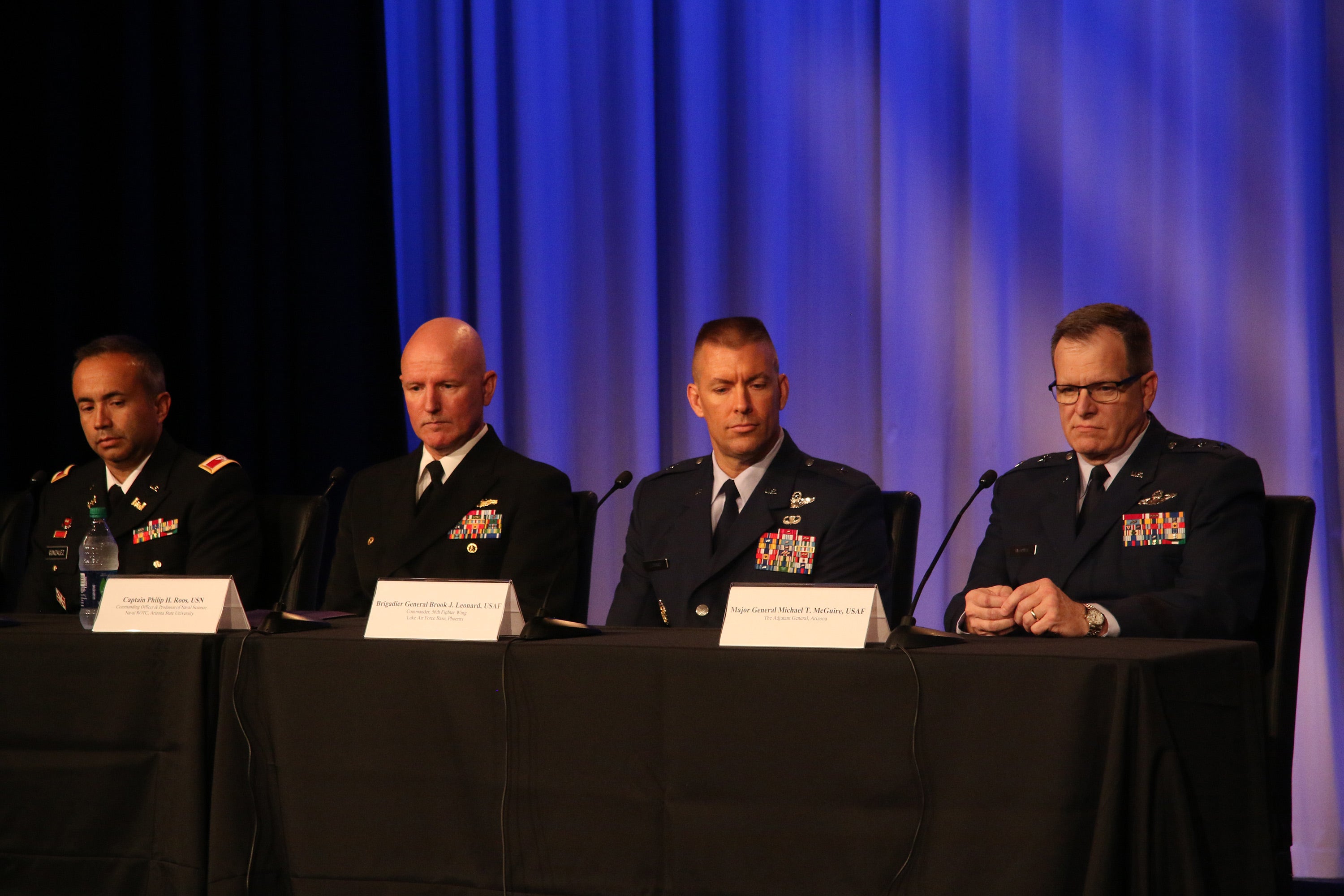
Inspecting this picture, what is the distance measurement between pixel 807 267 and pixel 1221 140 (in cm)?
123

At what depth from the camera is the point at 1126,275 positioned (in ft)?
11.9

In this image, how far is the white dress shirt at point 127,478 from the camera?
315cm

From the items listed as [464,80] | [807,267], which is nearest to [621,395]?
[807,267]

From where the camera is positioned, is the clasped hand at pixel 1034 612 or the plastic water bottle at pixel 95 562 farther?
the plastic water bottle at pixel 95 562

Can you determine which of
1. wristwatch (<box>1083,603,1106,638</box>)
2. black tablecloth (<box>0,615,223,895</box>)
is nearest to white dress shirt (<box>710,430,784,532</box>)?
wristwatch (<box>1083,603,1106,638</box>)

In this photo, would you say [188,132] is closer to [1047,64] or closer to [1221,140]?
[1047,64]

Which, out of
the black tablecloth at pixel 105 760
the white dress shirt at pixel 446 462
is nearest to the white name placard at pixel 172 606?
the black tablecloth at pixel 105 760

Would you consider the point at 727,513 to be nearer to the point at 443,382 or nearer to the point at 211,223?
the point at 443,382

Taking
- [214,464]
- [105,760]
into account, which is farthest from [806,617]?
[214,464]

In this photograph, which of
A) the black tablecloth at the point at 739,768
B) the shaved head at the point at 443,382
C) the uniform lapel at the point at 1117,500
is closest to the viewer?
the black tablecloth at the point at 739,768

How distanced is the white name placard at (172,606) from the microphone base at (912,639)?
1.07m

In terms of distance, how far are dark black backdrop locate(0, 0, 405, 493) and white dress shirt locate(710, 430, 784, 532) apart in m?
1.98

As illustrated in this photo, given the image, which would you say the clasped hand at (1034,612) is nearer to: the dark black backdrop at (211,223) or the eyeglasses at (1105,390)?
the eyeglasses at (1105,390)

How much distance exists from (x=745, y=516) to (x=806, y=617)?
880mm
